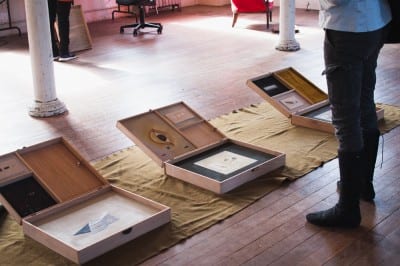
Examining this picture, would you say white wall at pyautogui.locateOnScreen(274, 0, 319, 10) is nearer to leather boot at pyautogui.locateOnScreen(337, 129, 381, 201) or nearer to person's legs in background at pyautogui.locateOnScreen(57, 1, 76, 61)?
person's legs in background at pyautogui.locateOnScreen(57, 1, 76, 61)

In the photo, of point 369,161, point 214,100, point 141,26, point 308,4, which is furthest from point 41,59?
point 308,4

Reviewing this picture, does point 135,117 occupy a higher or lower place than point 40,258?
higher

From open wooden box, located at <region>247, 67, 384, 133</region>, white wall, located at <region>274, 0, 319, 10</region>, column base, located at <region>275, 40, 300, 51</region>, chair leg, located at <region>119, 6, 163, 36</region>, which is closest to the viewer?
open wooden box, located at <region>247, 67, 384, 133</region>

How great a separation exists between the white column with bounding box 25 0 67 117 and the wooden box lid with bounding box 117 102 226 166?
120 cm

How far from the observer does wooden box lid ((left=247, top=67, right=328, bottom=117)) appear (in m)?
4.06

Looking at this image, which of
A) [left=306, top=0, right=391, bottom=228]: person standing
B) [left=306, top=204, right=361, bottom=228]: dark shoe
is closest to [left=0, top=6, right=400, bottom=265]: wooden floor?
[left=306, top=204, right=361, bottom=228]: dark shoe

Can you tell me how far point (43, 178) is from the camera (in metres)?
2.84

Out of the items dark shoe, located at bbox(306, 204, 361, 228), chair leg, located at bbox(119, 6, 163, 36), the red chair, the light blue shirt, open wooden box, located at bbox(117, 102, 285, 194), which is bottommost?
dark shoe, located at bbox(306, 204, 361, 228)

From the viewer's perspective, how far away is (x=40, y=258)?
7.98 feet

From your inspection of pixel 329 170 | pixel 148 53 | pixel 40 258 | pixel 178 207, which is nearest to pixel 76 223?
pixel 40 258

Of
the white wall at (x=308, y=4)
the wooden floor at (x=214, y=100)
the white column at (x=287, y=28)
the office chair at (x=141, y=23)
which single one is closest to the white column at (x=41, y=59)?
the wooden floor at (x=214, y=100)

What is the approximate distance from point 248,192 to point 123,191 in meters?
0.62

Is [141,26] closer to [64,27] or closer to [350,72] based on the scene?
[64,27]

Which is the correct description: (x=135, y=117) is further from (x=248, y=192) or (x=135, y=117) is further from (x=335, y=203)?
(x=335, y=203)
